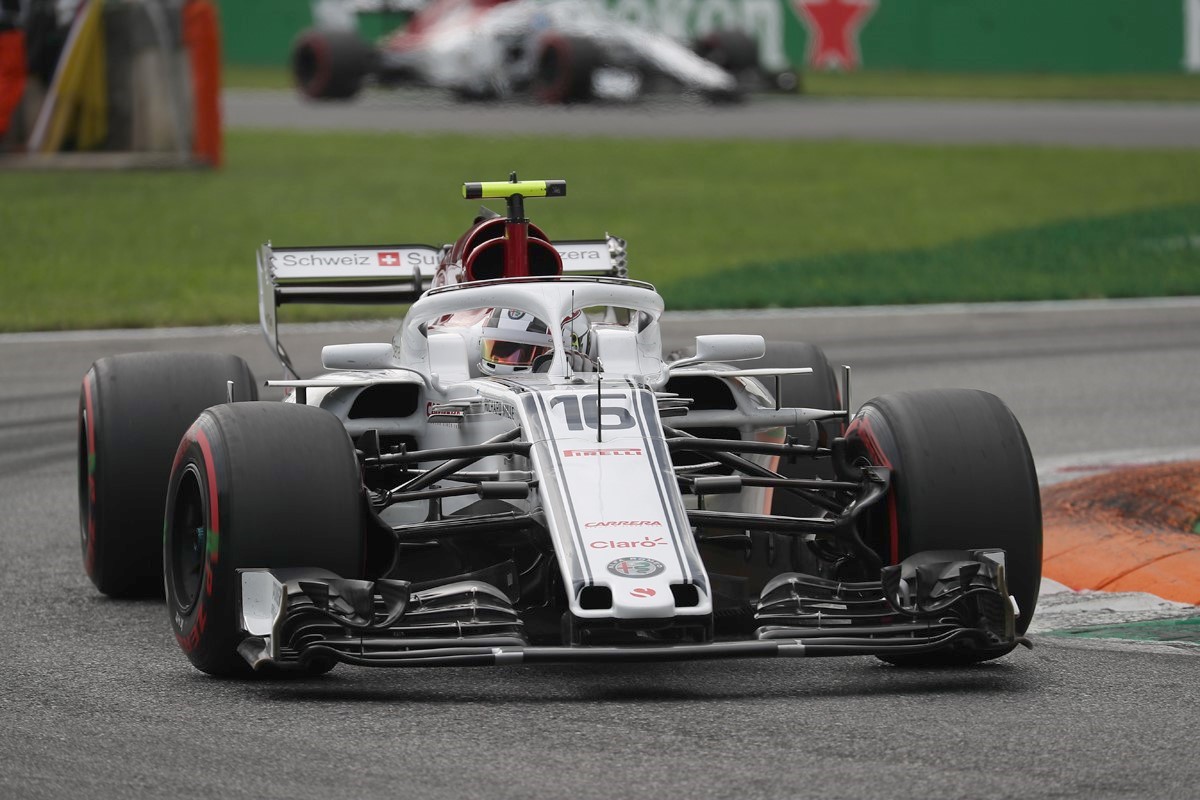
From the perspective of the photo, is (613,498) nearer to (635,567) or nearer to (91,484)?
(635,567)

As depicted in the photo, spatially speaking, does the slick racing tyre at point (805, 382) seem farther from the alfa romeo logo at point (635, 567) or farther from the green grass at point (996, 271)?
the green grass at point (996, 271)

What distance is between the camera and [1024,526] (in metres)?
6.94

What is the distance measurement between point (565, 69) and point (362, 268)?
23.8 m

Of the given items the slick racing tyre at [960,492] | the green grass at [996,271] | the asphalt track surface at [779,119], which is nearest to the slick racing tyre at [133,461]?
the slick racing tyre at [960,492]

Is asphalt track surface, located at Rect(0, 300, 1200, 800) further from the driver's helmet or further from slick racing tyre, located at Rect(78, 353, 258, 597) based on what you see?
the driver's helmet

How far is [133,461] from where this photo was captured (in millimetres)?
8141

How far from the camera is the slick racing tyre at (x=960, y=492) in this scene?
689 cm

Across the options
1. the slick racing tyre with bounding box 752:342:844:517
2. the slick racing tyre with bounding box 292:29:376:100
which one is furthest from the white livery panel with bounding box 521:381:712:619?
the slick racing tyre with bounding box 292:29:376:100

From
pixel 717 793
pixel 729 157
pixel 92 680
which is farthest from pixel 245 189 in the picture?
pixel 717 793

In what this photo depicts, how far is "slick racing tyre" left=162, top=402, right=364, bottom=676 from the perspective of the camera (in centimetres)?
654

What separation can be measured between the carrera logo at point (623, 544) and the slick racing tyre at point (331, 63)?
29376mm

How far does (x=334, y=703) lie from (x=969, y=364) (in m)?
8.43

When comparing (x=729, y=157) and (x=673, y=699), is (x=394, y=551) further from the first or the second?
(x=729, y=157)

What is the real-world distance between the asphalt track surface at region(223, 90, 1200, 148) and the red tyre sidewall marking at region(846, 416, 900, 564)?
22529 mm
